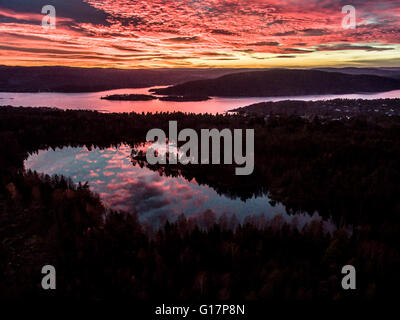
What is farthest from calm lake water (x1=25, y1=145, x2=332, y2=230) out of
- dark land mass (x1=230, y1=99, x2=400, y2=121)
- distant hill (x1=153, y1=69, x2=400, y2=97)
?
distant hill (x1=153, y1=69, x2=400, y2=97)

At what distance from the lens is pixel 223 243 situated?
488 cm

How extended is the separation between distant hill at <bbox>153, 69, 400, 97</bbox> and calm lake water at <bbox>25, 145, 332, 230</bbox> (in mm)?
58219

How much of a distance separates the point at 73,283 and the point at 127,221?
212 centimetres

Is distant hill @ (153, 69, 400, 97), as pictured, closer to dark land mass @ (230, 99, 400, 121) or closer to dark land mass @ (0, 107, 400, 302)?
dark land mass @ (230, 99, 400, 121)

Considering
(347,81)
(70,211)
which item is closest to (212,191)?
(70,211)

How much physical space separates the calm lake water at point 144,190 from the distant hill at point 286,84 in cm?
5822

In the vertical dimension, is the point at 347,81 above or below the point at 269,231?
above

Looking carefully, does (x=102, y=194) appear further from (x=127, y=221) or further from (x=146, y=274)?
(x=146, y=274)

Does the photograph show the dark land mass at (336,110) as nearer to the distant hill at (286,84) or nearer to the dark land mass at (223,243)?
the dark land mass at (223,243)

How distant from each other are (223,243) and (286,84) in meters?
78.9

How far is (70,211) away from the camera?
22.3 feet

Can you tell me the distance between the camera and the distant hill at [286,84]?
71.3m

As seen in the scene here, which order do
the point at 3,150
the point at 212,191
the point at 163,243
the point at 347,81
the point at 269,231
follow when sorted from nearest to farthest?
the point at 163,243
the point at 269,231
the point at 212,191
the point at 3,150
the point at 347,81

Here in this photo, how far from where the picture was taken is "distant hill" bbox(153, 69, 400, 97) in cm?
7126
